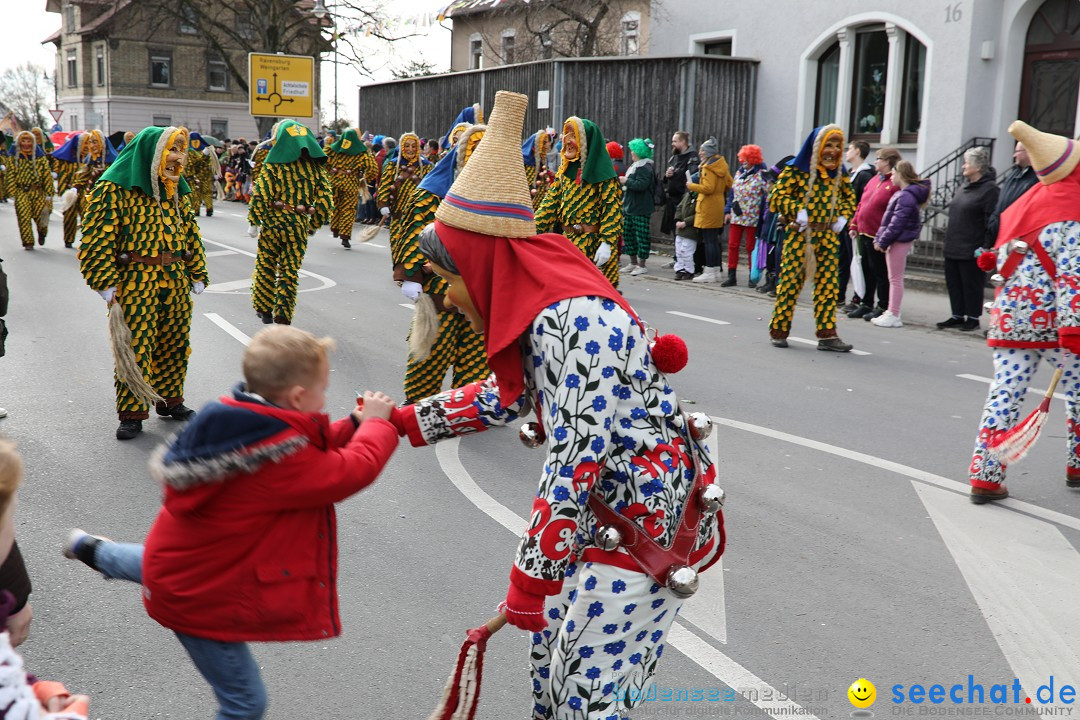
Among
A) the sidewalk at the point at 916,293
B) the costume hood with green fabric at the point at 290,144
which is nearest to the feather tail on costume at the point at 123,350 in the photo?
the costume hood with green fabric at the point at 290,144

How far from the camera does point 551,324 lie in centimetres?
244

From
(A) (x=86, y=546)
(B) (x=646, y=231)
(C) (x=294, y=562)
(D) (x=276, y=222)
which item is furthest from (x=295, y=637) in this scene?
(B) (x=646, y=231)

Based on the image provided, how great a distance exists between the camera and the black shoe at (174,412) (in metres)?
7.32

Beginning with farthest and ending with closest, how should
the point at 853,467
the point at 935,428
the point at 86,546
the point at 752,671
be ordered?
the point at 935,428, the point at 853,467, the point at 752,671, the point at 86,546

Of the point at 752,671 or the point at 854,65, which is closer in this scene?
the point at 752,671

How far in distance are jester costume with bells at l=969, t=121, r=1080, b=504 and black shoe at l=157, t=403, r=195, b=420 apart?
5067mm

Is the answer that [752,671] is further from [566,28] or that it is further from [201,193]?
[566,28]

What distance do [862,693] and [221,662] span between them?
219cm

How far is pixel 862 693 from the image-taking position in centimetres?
369

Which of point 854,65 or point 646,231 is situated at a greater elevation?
point 854,65

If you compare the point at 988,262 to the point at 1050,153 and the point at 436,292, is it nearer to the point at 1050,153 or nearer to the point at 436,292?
the point at 1050,153

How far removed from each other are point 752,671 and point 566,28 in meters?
29.8

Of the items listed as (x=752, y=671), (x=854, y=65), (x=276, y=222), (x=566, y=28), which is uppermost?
(x=566, y=28)

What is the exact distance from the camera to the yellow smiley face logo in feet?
12.0
